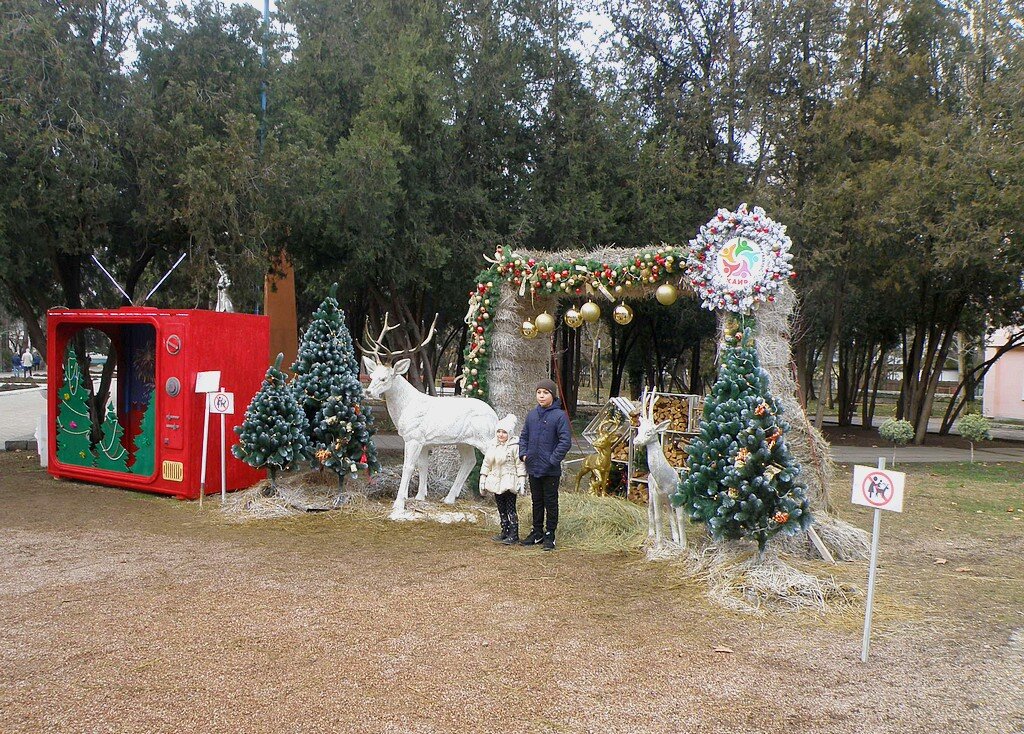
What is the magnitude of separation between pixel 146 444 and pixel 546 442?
5580 mm

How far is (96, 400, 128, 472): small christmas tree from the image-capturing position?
1049 centimetres

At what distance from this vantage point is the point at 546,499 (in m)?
7.68

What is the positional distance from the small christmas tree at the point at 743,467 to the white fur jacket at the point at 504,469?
1543 mm

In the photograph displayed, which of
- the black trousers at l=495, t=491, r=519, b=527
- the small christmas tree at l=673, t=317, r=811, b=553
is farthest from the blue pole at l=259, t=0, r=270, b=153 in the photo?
the small christmas tree at l=673, t=317, r=811, b=553

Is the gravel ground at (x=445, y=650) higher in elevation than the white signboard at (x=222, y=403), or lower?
lower

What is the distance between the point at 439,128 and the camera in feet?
48.1

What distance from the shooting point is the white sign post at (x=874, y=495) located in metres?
4.86

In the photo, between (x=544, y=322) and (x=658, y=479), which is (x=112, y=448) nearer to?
(x=544, y=322)

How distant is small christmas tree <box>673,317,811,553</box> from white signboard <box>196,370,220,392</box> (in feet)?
17.4

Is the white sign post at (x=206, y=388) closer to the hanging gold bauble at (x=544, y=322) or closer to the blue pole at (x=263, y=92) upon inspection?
the hanging gold bauble at (x=544, y=322)

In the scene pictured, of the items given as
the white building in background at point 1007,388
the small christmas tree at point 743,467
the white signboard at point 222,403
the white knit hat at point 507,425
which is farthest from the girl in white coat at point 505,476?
the white building in background at point 1007,388

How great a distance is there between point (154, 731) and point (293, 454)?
208 inches

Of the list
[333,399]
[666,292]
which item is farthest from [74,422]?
[666,292]

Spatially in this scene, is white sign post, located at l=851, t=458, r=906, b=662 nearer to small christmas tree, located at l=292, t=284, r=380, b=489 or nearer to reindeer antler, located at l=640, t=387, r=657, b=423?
reindeer antler, located at l=640, t=387, r=657, b=423
